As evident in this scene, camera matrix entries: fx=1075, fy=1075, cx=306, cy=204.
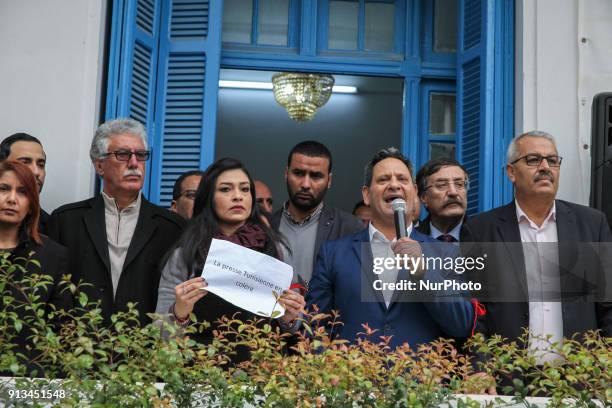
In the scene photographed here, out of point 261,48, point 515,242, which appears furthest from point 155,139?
point 515,242

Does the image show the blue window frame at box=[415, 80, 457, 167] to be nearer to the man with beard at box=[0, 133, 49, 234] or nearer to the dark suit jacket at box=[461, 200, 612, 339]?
the dark suit jacket at box=[461, 200, 612, 339]

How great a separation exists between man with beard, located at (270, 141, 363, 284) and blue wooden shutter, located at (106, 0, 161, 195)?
125cm

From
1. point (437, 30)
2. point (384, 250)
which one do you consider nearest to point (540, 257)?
point (384, 250)

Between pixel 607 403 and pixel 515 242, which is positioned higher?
pixel 515 242

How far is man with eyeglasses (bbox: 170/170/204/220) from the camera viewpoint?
632cm

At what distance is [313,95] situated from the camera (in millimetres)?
10102

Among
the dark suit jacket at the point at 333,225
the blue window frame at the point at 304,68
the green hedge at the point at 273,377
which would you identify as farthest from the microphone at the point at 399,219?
the blue window frame at the point at 304,68

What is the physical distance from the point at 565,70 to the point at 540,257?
81.0 inches

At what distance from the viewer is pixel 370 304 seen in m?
4.74

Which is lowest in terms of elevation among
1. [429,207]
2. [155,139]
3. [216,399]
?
[216,399]

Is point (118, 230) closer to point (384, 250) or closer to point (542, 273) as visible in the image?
point (384, 250)

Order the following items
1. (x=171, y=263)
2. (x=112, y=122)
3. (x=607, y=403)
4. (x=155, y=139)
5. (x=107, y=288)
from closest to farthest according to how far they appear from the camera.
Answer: (x=607, y=403)
(x=171, y=263)
(x=107, y=288)
(x=112, y=122)
(x=155, y=139)

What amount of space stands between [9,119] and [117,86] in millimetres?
692

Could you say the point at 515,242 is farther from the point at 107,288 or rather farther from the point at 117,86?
the point at 117,86
